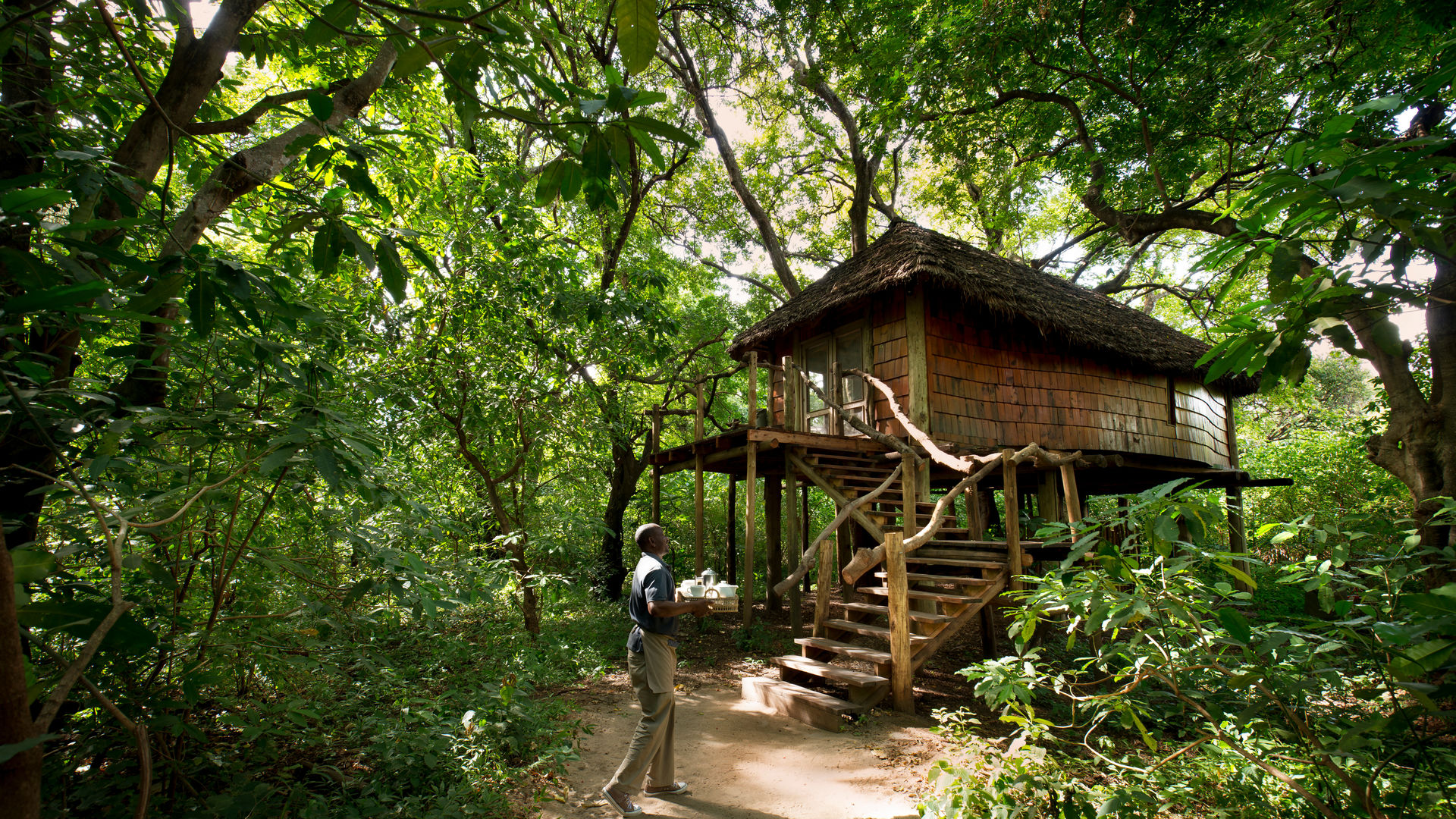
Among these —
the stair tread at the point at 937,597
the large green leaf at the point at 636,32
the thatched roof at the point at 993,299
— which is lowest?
the stair tread at the point at 937,597

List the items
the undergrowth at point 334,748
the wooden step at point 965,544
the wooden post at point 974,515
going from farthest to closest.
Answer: the wooden post at point 974,515, the wooden step at point 965,544, the undergrowth at point 334,748

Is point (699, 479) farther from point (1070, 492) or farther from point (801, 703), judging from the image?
point (1070, 492)

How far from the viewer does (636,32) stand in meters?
1.40

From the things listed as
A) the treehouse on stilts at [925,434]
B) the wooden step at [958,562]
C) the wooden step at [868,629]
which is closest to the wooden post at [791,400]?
the treehouse on stilts at [925,434]

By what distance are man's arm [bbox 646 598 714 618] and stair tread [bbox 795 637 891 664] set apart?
8.17 ft

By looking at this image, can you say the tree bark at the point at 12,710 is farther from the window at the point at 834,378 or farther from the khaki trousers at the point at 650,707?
the window at the point at 834,378

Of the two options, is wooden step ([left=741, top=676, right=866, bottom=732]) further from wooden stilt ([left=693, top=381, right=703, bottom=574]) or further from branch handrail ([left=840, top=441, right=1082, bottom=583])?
wooden stilt ([left=693, top=381, right=703, bottom=574])

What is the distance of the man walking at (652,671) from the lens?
3.76m

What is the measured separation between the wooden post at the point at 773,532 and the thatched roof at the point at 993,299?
2583 millimetres

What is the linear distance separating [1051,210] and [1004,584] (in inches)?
619

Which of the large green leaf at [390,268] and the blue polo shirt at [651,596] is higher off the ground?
the large green leaf at [390,268]

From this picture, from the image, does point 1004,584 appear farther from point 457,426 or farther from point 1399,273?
point 457,426

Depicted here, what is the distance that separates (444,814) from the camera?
3.06 metres

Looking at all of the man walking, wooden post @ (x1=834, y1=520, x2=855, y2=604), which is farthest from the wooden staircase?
wooden post @ (x1=834, y1=520, x2=855, y2=604)
